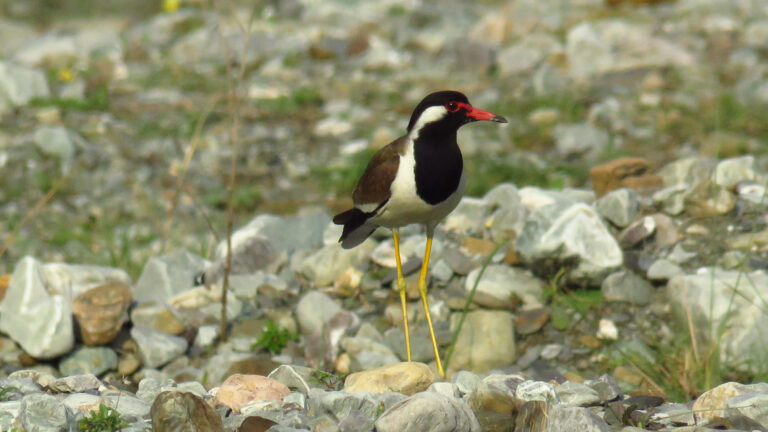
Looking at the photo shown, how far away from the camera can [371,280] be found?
630cm

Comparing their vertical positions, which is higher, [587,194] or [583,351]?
[587,194]

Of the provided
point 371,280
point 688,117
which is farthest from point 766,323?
point 688,117

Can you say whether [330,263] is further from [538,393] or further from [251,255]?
[538,393]

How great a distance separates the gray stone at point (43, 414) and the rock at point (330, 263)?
307cm

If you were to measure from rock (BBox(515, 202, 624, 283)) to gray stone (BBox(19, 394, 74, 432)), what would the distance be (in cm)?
313

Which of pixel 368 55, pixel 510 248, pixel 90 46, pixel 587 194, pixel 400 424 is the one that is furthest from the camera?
pixel 90 46

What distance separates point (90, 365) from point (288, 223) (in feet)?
5.95

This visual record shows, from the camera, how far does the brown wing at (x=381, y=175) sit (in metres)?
4.24

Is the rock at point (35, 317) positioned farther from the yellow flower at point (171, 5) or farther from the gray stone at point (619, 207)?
the yellow flower at point (171, 5)

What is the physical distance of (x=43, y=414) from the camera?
11.1 feet

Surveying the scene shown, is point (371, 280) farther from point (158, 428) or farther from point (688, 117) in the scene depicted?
point (688, 117)

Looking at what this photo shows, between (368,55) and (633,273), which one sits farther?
(368,55)

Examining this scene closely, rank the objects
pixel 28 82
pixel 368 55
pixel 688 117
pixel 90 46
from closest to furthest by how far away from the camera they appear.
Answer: pixel 688 117, pixel 28 82, pixel 368 55, pixel 90 46

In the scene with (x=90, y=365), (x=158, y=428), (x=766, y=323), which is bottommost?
(x=90, y=365)
